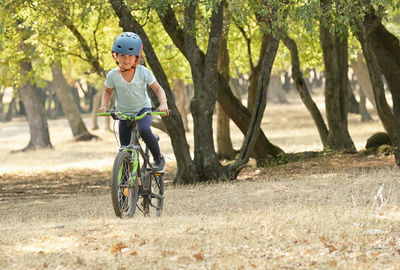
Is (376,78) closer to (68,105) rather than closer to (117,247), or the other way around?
(117,247)

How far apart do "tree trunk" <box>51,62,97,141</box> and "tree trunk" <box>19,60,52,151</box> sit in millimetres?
2547

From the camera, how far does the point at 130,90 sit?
7.95 metres

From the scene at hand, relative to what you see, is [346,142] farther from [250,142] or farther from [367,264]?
[367,264]

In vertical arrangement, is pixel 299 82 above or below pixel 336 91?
above

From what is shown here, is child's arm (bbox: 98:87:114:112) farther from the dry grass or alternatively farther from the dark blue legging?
the dry grass

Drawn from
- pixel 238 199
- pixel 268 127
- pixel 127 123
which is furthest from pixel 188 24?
pixel 268 127

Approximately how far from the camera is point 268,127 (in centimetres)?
4100

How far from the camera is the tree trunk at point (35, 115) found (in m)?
31.7

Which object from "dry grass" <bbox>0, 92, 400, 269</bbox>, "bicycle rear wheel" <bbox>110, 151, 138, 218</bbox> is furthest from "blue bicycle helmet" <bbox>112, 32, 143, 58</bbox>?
"dry grass" <bbox>0, 92, 400, 269</bbox>

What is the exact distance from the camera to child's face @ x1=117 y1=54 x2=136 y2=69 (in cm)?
790

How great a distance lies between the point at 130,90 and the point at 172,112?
239 inches

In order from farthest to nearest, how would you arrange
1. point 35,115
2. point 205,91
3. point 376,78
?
point 35,115, point 205,91, point 376,78

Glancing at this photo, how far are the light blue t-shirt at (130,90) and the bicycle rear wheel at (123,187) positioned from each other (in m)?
0.51

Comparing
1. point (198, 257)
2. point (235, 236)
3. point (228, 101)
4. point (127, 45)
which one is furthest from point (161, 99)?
point (228, 101)
